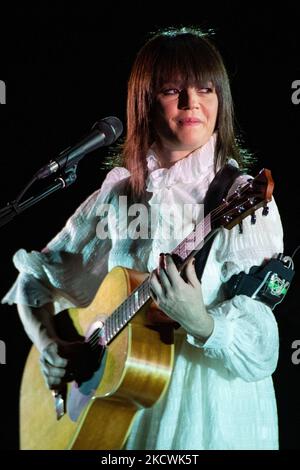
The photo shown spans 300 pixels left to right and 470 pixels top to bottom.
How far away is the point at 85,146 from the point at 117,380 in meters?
0.65

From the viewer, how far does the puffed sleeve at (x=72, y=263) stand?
229 cm

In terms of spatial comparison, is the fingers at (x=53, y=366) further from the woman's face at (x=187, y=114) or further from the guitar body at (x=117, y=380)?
the woman's face at (x=187, y=114)

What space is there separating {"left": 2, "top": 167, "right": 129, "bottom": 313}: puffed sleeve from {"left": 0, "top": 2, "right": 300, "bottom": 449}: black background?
624 millimetres

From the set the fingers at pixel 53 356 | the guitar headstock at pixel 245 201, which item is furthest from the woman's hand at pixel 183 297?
the fingers at pixel 53 356

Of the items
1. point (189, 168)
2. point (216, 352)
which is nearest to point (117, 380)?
point (216, 352)

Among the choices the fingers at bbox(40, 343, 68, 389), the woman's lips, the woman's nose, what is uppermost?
the woman's nose

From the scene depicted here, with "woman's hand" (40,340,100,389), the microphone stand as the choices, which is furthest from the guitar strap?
"woman's hand" (40,340,100,389)

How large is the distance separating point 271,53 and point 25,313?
1.31 meters

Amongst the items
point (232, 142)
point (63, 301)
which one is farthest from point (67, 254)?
point (232, 142)

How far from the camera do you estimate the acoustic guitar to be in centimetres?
166

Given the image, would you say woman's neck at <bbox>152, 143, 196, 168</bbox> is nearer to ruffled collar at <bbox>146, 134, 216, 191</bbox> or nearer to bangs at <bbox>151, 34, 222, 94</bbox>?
ruffled collar at <bbox>146, 134, 216, 191</bbox>

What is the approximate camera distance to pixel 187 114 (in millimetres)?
1939

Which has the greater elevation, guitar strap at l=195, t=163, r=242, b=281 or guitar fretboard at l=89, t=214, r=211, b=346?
guitar strap at l=195, t=163, r=242, b=281
